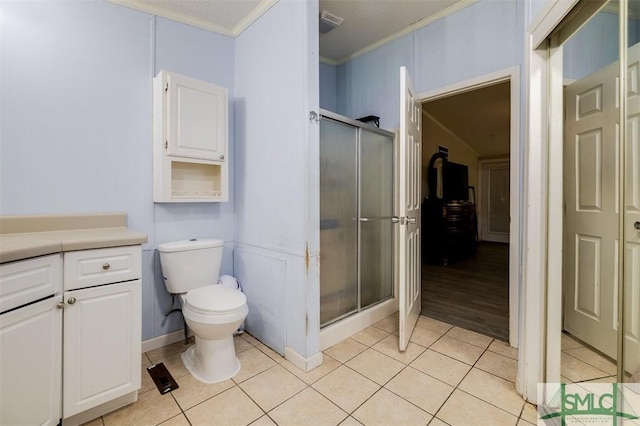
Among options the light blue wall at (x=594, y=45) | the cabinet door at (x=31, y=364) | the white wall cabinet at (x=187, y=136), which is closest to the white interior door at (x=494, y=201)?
the light blue wall at (x=594, y=45)

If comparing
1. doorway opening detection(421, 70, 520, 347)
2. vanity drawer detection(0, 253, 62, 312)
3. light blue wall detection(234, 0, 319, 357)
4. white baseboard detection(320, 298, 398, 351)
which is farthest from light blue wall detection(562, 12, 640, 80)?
vanity drawer detection(0, 253, 62, 312)

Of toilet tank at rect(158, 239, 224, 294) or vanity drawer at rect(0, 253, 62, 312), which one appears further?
toilet tank at rect(158, 239, 224, 294)

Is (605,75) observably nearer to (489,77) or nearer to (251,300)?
(489,77)

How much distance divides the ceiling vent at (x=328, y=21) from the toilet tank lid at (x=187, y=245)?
6.60 ft

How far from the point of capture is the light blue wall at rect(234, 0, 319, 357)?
1.84 m

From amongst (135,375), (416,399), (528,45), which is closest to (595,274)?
(416,399)

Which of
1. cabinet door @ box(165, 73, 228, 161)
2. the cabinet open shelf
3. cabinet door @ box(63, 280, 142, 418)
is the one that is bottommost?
cabinet door @ box(63, 280, 142, 418)

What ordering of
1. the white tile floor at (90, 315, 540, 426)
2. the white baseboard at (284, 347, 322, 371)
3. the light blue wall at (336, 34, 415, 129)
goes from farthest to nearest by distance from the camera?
the light blue wall at (336, 34, 415, 129) < the white baseboard at (284, 347, 322, 371) < the white tile floor at (90, 315, 540, 426)

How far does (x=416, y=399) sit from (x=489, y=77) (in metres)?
2.20

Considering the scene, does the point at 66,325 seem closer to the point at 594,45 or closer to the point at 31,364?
the point at 31,364

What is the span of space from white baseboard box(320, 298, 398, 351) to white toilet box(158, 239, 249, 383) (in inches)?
26.1

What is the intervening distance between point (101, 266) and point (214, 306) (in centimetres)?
59

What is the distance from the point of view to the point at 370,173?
262 centimetres

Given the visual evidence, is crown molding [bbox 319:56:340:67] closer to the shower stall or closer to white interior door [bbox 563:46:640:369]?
the shower stall
